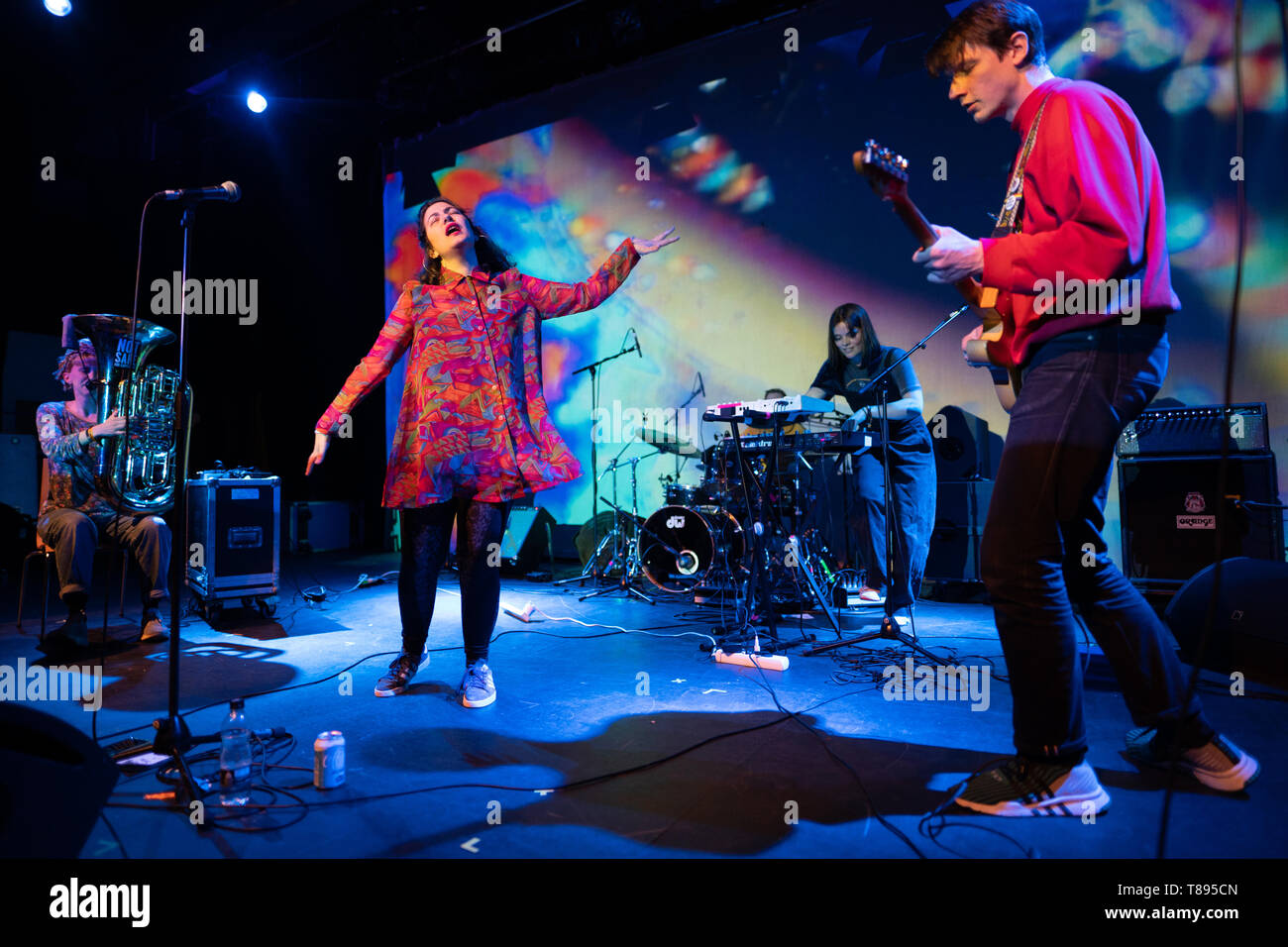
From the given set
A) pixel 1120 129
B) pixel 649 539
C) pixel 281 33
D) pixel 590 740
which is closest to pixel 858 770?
pixel 590 740

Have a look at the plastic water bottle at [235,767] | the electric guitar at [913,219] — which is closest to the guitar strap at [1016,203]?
the electric guitar at [913,219]

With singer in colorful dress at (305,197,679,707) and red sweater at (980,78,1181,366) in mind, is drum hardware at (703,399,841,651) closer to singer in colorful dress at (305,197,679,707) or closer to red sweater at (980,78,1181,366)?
singer in colorful dress at (305,197,679,707)

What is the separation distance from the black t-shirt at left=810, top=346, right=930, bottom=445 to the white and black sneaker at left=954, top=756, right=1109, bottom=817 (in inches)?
104

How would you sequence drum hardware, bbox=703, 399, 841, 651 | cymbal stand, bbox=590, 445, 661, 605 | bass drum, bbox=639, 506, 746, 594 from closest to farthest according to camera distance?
drum hardware, bbox=703, 399, 841, 651, bass drum, bbox=639, 506, 746, 594, cymbal stand, bbox=590, 445, 661, 605

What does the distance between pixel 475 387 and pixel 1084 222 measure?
6.90ft

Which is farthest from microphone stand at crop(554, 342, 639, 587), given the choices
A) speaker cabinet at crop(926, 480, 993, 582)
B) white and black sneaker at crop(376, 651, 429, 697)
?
white and black sneaker at crop(376, 651, 429, 697)

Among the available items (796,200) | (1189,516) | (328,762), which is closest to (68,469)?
(328,762)

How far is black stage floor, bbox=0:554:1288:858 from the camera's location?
1580 millimetres

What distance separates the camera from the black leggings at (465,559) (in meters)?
2.81

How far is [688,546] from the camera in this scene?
532 cm

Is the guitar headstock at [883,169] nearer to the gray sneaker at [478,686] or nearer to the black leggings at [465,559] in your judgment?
the black leggings at [465,559]
